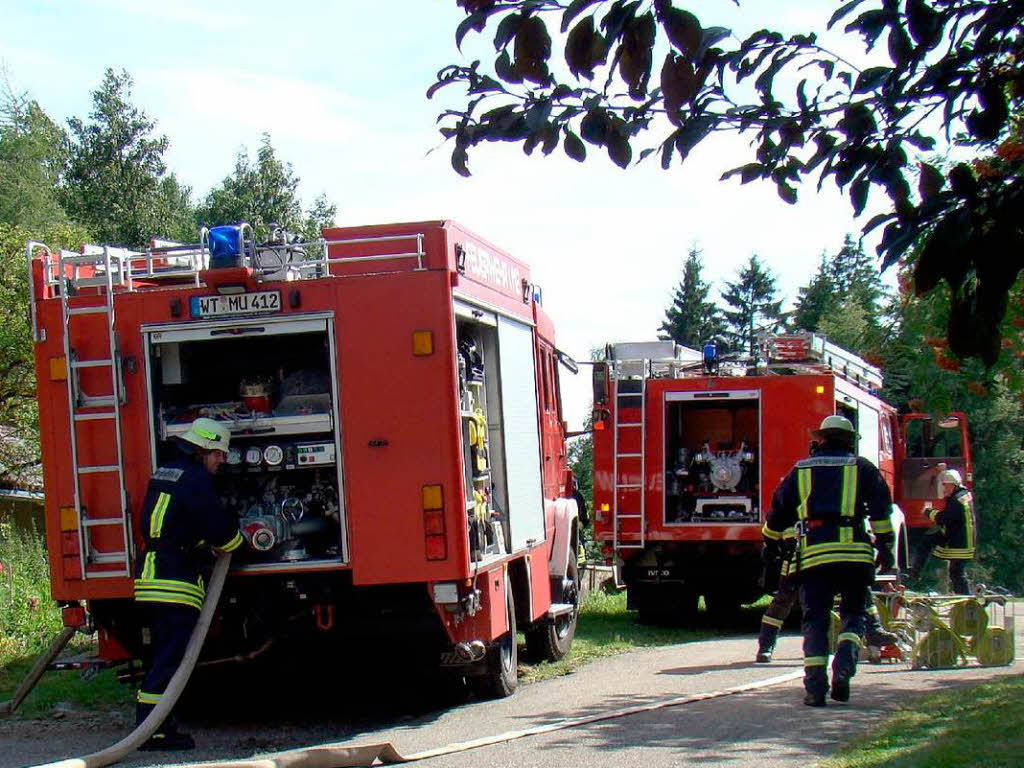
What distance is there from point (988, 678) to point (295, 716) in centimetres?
488

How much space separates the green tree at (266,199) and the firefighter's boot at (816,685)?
3776cm

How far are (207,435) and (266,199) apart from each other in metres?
38.8

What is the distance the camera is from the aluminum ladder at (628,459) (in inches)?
563

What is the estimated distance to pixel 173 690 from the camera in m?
7.47

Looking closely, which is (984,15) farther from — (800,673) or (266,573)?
(800,673)

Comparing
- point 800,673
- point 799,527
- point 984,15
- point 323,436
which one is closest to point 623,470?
point 800,673

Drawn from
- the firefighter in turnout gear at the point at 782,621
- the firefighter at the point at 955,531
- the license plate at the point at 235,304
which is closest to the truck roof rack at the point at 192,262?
the license plate at the point at 235,304

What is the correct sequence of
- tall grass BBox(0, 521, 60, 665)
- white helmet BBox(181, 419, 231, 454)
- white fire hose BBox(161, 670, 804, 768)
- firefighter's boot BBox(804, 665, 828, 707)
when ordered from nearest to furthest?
white fire hose BBox(161, 670, 804, 768) < white helmet BBox(181, 419, 231, 454) < firefighter's boot BBox(804, 665, 828, 707) < tall grass BBox(0, 521, 60, 665)

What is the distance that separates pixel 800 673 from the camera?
9977mm

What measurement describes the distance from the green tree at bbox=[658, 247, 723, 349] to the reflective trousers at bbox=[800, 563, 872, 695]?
64841 millimetres

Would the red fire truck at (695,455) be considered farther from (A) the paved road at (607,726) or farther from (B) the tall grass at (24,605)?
(B) the tall grass at (24,605)

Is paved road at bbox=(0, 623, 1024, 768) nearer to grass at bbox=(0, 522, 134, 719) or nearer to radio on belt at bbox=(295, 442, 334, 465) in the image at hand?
grass at bbox=(0, 522, 134, 719)

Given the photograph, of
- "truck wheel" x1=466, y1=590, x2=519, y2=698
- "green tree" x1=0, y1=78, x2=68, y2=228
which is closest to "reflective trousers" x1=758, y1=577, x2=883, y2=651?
"truck wheel" x1=466, y1=590, x2=519, y2=698

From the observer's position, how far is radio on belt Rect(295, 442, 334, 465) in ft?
26.3
